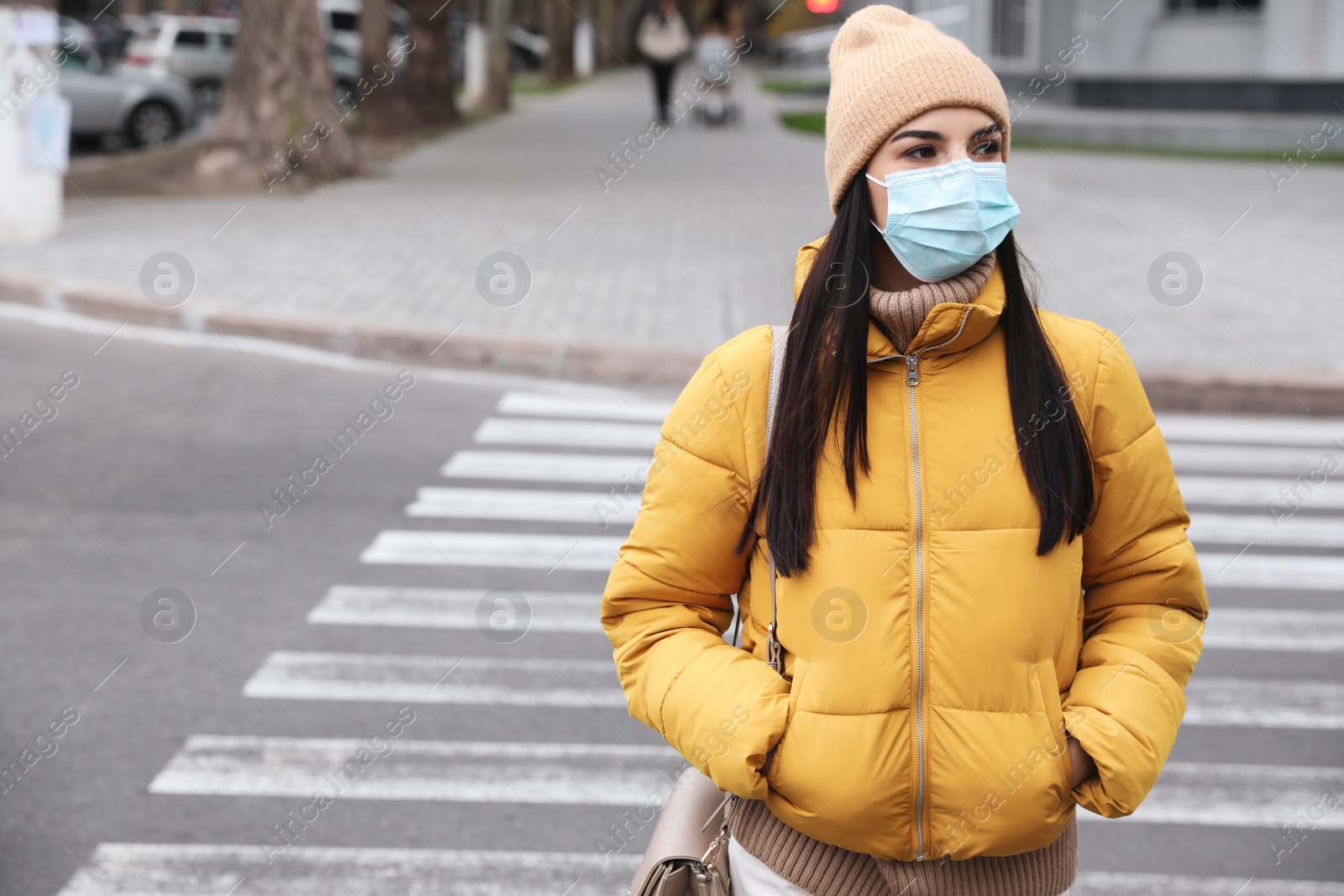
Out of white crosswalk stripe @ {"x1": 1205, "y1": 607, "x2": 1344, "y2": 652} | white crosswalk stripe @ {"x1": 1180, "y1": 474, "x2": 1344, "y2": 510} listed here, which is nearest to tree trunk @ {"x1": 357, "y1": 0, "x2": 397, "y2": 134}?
white crosswalk stripe @ {"x1": 1180, "y1": 474, "x2": 1344, "y2": 510}

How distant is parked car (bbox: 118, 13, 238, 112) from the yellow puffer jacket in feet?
96.2

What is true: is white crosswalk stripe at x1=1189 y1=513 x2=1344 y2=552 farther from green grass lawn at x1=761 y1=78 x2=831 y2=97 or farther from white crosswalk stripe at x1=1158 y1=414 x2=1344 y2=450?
green grass lawn at x1=761 y1=78 x2=831 y2=97

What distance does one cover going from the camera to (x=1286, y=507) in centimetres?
692

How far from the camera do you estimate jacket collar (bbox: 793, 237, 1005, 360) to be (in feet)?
6.43

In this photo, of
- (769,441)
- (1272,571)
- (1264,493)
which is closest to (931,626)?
(769,441)

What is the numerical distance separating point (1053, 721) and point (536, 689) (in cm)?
309

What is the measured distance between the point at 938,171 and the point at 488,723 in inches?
120

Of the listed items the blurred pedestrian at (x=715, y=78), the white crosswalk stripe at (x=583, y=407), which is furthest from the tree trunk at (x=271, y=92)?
the blurred pedestrian at (x=715, y=78)

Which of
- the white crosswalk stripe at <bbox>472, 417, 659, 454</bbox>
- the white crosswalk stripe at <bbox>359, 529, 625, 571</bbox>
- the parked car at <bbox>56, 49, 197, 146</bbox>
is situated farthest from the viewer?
the parked car at <bbox>56, 49, 197, 146</bbox>

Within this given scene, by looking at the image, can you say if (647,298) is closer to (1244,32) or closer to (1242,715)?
(1242,715)

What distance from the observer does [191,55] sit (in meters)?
29.4

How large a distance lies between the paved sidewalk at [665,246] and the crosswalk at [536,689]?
7.74 ft

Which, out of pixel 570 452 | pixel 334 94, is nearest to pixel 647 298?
pixel 570 452

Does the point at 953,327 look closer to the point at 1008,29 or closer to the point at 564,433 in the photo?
the point at 564,433
